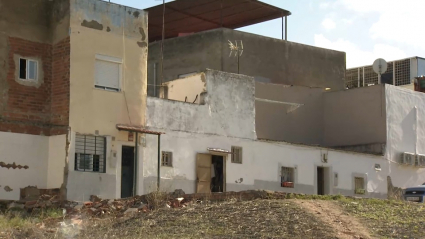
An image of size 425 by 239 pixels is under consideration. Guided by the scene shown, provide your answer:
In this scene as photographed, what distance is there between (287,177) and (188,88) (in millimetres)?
5687

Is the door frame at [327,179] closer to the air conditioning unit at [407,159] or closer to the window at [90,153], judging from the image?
the air conditioning unit at [407,159]

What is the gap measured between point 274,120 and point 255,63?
3712mm

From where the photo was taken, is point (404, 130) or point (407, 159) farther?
point (404, 130)

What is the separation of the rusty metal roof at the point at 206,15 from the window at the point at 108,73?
967 centimetres

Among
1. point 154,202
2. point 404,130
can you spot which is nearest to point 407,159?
point 404,130

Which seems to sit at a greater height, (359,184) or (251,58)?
(251,58)

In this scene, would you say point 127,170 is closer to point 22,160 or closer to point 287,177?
point 22,160

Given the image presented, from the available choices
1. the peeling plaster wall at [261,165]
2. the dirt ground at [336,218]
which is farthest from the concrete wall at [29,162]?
the dirt ground at [336,218]

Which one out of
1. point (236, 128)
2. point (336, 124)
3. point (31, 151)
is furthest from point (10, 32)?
point (336, 124)

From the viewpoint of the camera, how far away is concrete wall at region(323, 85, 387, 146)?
120 ft

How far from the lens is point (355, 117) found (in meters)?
37.3

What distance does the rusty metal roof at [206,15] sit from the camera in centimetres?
3625

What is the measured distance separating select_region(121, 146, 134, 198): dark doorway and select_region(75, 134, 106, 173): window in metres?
0.94

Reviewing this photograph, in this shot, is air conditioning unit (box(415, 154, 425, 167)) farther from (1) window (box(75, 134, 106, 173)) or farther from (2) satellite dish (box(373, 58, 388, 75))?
(1) window (box(75, 134, 106, 173))
